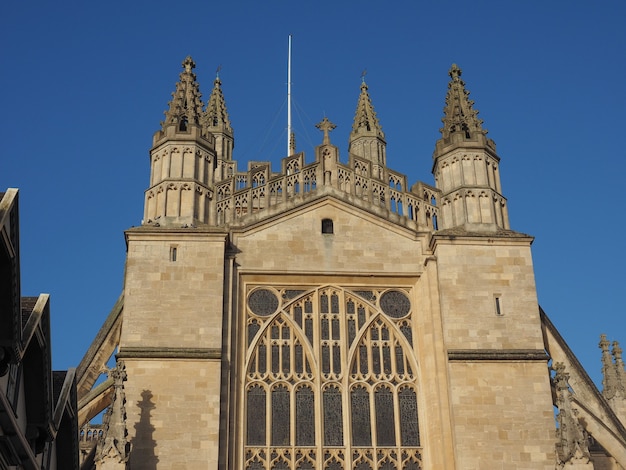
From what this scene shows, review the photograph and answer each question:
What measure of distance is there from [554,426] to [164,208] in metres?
9.11

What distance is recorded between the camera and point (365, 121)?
36938mm

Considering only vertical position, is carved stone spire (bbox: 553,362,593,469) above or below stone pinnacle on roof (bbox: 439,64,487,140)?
below

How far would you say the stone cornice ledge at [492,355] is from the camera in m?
21.1

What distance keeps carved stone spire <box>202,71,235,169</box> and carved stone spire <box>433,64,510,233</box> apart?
14638mm

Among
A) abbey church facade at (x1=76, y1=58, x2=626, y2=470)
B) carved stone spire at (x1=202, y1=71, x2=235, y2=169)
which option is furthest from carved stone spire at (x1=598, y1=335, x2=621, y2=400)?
carved stone spire at (x1=202, y1=71, x2=235, y2=169)

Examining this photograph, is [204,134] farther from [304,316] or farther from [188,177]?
[304,316]

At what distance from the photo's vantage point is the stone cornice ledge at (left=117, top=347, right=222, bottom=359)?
20688 mm

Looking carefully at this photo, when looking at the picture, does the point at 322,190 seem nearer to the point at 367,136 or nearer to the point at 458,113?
the point at 458,113

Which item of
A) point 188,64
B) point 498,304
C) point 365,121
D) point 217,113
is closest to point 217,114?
point 217,113

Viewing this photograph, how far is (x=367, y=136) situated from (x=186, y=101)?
41.4ft

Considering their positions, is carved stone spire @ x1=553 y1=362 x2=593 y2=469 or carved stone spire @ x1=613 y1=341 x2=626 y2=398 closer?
carved stone spire @ x1=553 y1=362 x2=593 y2=469

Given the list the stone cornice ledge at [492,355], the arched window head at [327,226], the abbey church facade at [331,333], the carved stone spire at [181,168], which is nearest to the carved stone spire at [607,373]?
the abbey church facade at [331,333]

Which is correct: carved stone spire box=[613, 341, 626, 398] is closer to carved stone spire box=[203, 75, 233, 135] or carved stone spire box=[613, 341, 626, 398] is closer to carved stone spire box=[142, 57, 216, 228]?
carved stone spire box=[142, 57, 216, 228]

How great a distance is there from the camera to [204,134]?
24.0 m
